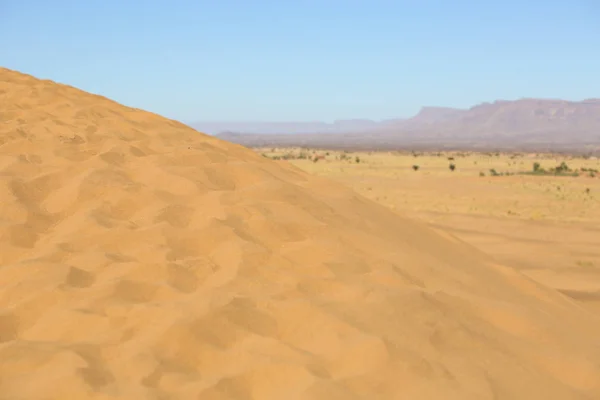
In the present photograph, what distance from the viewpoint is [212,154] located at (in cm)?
596

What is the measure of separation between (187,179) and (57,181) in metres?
0.94

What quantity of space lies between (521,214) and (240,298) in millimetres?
15098

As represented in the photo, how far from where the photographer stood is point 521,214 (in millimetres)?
17297

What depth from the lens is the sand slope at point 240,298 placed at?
2881 mm

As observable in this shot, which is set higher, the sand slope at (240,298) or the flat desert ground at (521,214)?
the sand slope at (240,298)

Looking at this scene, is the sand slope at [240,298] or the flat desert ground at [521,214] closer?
the sand slope at [240,298]

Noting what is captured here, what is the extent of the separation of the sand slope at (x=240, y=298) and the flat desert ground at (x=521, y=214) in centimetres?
249

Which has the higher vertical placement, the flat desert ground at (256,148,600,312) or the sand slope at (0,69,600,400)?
the sand slope at (0,69,600,400)

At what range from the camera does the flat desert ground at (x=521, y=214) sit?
8.69 meters

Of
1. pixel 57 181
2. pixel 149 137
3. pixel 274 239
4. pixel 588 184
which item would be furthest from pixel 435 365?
pixel 588 184

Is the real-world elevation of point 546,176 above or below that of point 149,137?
below

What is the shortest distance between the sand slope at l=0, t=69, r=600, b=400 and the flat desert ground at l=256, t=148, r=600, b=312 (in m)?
2.49

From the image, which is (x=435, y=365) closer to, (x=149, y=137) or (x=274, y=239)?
(x=274, y=239)

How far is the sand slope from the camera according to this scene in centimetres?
288
